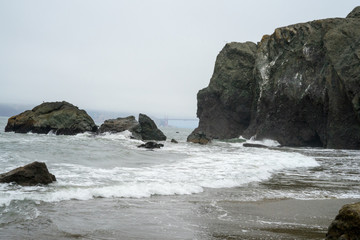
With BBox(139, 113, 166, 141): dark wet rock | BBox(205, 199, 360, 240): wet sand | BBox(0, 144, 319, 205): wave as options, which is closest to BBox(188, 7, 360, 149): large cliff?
BBox(139, 113, 166, 141): dark wet rock

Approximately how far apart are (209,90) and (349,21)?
2104cm

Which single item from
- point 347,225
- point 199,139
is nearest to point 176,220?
point 347,225

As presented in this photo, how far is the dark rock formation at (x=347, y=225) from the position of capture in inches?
155

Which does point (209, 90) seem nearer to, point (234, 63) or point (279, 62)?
point (234, 63)

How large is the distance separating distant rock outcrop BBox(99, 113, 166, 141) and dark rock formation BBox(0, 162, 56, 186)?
2450cm

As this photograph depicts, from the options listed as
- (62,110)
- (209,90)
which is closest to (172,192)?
(62,110)

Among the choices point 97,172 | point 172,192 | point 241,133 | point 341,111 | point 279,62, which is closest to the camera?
point 172,192

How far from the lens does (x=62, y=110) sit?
119 ft

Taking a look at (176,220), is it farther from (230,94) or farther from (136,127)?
(230,94)

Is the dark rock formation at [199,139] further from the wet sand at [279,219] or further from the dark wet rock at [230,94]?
the wet sand at [279,219]

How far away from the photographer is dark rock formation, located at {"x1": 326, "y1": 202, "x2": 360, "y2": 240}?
3949mm

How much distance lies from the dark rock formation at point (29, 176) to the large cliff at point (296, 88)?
80.8 feet

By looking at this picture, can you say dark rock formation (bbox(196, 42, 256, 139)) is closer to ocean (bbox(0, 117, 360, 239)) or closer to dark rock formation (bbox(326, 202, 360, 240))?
ocean (bbox(0, 117, 360, 239))

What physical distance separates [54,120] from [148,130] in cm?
956
